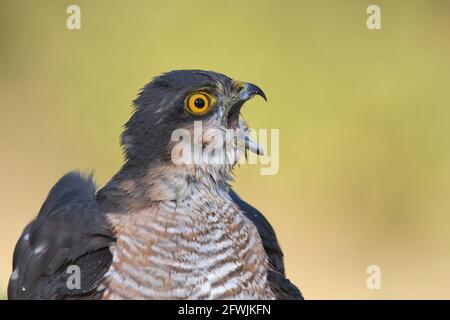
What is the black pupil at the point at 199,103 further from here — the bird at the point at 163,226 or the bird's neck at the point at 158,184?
the bird's neck at the point at 158,184

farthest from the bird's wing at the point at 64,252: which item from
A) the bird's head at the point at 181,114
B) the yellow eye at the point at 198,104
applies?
the yellow eye at the point at 198,104

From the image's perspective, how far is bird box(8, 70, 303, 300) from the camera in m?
3.50

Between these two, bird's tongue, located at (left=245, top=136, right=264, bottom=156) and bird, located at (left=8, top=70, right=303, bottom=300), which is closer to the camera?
bird, located at (left=8, top=70, right=303, bottom=300)

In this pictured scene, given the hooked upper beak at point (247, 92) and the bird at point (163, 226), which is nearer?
the bird at point (163, 226)

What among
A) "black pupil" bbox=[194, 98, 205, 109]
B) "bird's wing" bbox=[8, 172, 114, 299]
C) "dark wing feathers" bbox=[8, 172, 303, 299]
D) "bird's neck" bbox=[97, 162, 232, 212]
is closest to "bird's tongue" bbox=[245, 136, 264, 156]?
"bird's neck" bbox=[97, 162, 232, 212]

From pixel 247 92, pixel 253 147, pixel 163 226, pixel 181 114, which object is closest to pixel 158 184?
pixel 163 226

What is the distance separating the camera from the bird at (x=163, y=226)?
3498 millimetres

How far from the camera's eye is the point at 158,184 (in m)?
3.69

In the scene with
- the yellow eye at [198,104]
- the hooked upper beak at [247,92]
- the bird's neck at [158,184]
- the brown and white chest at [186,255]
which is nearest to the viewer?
the brown and white chest at [186,255]

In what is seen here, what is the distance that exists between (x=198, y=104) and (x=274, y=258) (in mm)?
892

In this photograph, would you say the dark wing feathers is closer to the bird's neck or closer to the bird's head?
the bird's neck

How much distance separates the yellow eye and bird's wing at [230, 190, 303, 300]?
641 mm

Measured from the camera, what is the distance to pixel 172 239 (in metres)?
3.58

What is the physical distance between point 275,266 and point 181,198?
26.5 inches
